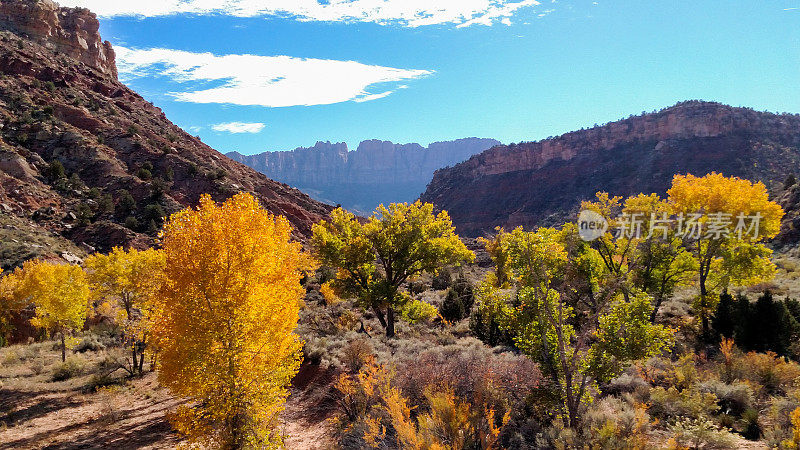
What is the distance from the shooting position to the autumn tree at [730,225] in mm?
18281

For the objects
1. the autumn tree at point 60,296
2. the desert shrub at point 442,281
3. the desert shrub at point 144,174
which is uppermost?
the desert shrub at point 144,174

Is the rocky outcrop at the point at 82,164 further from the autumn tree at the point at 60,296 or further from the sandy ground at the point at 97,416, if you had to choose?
the sandy ground at the point at 97,416

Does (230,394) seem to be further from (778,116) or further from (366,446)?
(778,116)

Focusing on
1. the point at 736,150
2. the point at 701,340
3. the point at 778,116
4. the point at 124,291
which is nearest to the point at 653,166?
the point at 736,150

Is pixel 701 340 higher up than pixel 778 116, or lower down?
lower down

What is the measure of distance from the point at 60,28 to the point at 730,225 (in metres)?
104

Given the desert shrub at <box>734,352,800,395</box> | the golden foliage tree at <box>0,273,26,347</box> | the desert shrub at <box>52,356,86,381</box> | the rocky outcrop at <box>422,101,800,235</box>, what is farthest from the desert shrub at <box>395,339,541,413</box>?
the rocky outcrop at <box>422,101,800,235</box>

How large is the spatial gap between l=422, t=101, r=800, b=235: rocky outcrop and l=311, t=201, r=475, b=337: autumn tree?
6935 cm

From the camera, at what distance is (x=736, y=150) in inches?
3135

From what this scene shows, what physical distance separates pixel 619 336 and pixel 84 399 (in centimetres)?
2013

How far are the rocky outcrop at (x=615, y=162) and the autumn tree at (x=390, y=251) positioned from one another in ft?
228

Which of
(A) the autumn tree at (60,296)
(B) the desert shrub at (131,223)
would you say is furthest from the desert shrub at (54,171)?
(A) the autumn tree at (60,296)

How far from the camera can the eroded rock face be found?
6504 cm

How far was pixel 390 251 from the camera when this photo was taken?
61.4 ft
